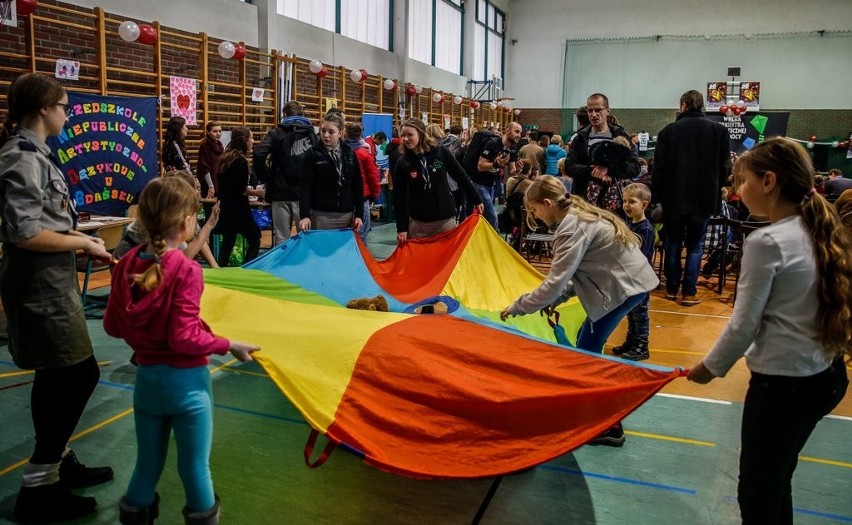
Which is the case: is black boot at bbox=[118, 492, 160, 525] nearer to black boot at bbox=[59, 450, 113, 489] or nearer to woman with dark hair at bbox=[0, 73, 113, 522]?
woman with dark hair at bbox=[0, 73, 113, 522]

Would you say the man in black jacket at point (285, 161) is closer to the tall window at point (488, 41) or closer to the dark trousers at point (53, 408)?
the dark trousers at point (53, 408)

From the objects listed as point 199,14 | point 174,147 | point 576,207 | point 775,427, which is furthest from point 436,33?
point 775,427

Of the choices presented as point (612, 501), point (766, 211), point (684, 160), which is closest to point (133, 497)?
point (612, 501)

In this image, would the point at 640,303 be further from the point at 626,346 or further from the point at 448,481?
the point at 448,481

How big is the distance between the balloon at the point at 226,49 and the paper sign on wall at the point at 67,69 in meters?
2.08

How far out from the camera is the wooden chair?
5.83 m

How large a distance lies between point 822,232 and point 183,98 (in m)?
7.72

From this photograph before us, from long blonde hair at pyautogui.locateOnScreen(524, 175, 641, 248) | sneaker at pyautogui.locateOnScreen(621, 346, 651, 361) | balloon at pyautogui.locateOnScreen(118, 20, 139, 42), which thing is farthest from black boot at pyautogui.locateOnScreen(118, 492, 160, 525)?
balloon at pyautogui.locateOnScreen(118, 20, 139, 42)

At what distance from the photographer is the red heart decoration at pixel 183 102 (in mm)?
8086

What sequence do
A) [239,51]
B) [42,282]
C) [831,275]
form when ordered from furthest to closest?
[239,51], [42,282], [831,275]

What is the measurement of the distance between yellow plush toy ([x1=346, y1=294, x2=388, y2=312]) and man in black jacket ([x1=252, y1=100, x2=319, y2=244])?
93.8 inches

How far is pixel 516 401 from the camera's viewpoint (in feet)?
7.52

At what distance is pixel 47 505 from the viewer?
2309 mm

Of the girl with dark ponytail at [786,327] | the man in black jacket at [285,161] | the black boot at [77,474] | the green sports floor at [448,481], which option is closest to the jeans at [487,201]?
the man in black jacket at [285,161]
